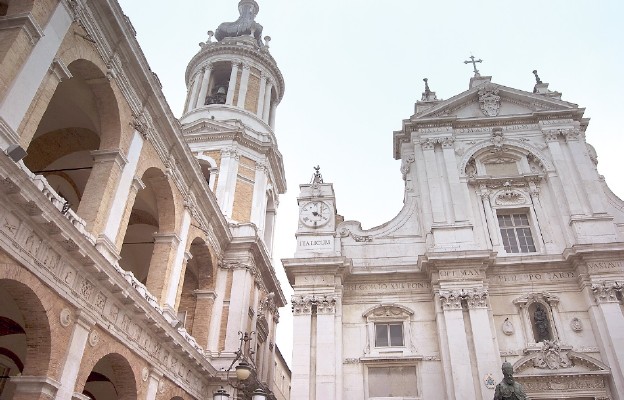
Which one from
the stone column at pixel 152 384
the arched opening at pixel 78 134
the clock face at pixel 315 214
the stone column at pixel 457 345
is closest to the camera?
the arched opening at pixel 78 134

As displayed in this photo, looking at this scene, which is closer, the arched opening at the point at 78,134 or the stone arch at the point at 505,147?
the arched opening at the point at 78,134

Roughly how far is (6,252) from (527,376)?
14.6 metres

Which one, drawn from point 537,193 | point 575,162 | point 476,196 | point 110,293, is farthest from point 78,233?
point 575,162

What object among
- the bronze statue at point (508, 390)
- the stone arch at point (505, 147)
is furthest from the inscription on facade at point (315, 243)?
the bronze statue at point (508, 390)

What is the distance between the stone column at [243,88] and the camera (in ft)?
99.9

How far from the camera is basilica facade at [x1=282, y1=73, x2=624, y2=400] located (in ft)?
54.9

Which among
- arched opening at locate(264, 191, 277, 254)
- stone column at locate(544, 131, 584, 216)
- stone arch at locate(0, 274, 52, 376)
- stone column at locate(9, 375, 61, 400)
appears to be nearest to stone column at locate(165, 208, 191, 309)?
stone arch at locate(0, 274, 52, 376)

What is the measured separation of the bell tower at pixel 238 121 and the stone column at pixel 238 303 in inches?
126

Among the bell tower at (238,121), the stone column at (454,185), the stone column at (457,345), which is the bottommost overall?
the stone column at (457,345)

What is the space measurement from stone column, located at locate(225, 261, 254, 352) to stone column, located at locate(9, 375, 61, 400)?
11.0 metres

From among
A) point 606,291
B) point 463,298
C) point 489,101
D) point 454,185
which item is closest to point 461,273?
point 463,298

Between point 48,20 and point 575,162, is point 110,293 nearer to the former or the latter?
point 48,20

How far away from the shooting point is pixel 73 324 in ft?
39.2

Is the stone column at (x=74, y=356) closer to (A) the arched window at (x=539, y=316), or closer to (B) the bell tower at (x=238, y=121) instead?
(A) the arched window at (x=539, y=316)
